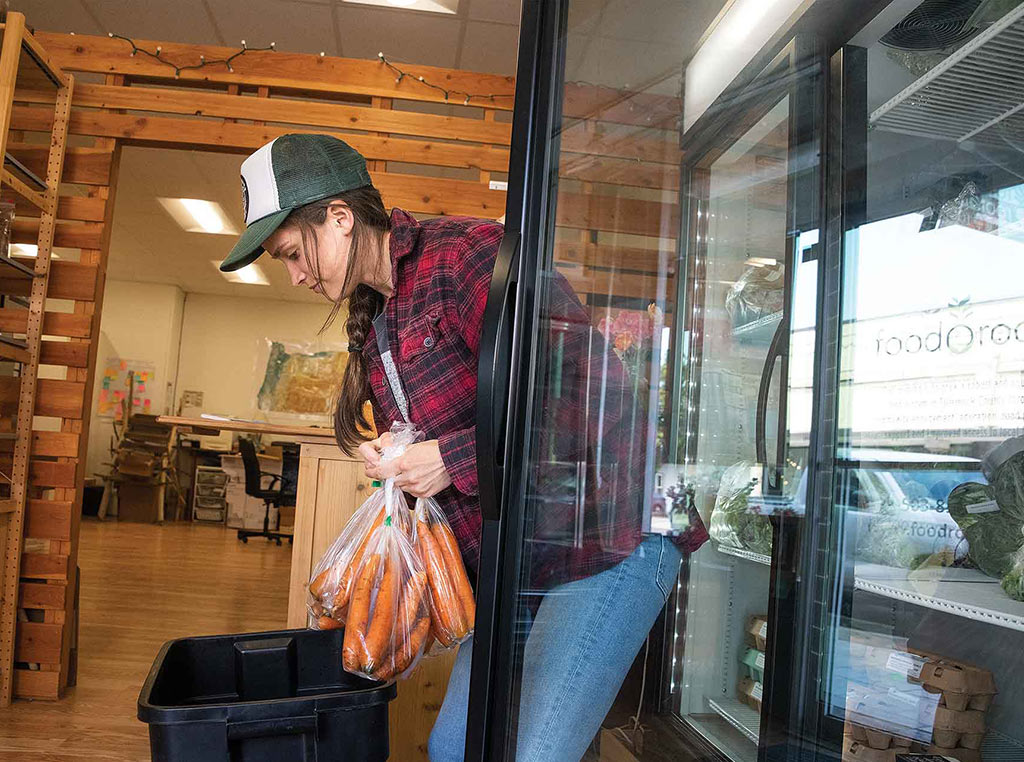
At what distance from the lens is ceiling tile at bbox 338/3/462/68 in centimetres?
411

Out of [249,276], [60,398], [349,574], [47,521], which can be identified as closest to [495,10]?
[60,398]

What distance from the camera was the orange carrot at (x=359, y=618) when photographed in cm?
112

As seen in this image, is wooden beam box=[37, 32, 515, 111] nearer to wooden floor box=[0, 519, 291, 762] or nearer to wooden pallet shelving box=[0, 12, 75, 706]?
wooden pallet shelving box=[0, 12, 75, 706]

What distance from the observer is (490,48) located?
436 cm

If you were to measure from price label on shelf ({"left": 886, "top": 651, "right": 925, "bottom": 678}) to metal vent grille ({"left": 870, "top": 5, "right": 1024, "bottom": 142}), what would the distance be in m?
0.49

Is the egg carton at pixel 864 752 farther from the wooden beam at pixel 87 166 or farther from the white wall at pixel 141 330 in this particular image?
the white wall at pixel 141 330

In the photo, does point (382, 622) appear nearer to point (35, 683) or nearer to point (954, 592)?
point (954, 592)

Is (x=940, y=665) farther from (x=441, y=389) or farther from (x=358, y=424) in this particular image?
(x=358, y=424)

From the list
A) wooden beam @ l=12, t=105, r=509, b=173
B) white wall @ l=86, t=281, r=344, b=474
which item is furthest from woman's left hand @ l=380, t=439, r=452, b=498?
white wall @ l=86, t=281, r=344, b=474

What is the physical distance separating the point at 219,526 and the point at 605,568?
9.44 m

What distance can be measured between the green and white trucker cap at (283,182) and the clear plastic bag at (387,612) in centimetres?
45

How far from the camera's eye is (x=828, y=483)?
905mm

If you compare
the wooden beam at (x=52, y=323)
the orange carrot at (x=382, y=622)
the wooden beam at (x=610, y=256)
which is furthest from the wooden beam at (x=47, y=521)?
the wooden beam at (x=610, y=256)

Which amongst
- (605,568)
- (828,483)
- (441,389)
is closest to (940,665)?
(828,483)
